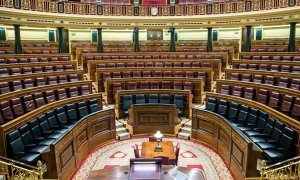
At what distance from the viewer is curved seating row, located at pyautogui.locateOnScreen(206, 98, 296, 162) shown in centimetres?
477

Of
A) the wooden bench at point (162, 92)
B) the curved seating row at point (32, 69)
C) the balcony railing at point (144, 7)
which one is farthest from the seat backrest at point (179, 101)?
the balcony railing at point (144, 7)

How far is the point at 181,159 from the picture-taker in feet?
19.8

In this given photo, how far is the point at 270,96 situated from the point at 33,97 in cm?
575

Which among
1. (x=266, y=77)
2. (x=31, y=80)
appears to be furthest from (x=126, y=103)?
(x=266, y=77)

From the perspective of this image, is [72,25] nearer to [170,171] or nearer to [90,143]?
[90,143]

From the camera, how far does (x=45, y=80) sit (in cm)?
828

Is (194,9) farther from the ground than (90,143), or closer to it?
farther from the ground

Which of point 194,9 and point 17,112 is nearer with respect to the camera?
point 17,112

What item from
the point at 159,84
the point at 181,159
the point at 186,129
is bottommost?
the point at 181,159

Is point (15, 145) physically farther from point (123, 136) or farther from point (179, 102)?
point (179, 102)

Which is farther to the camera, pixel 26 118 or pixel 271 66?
pixel 271 66

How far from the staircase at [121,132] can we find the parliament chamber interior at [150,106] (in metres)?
0.04

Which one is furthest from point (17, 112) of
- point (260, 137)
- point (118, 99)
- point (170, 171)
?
point (260, 137)

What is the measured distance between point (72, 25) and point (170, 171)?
10.6 m
